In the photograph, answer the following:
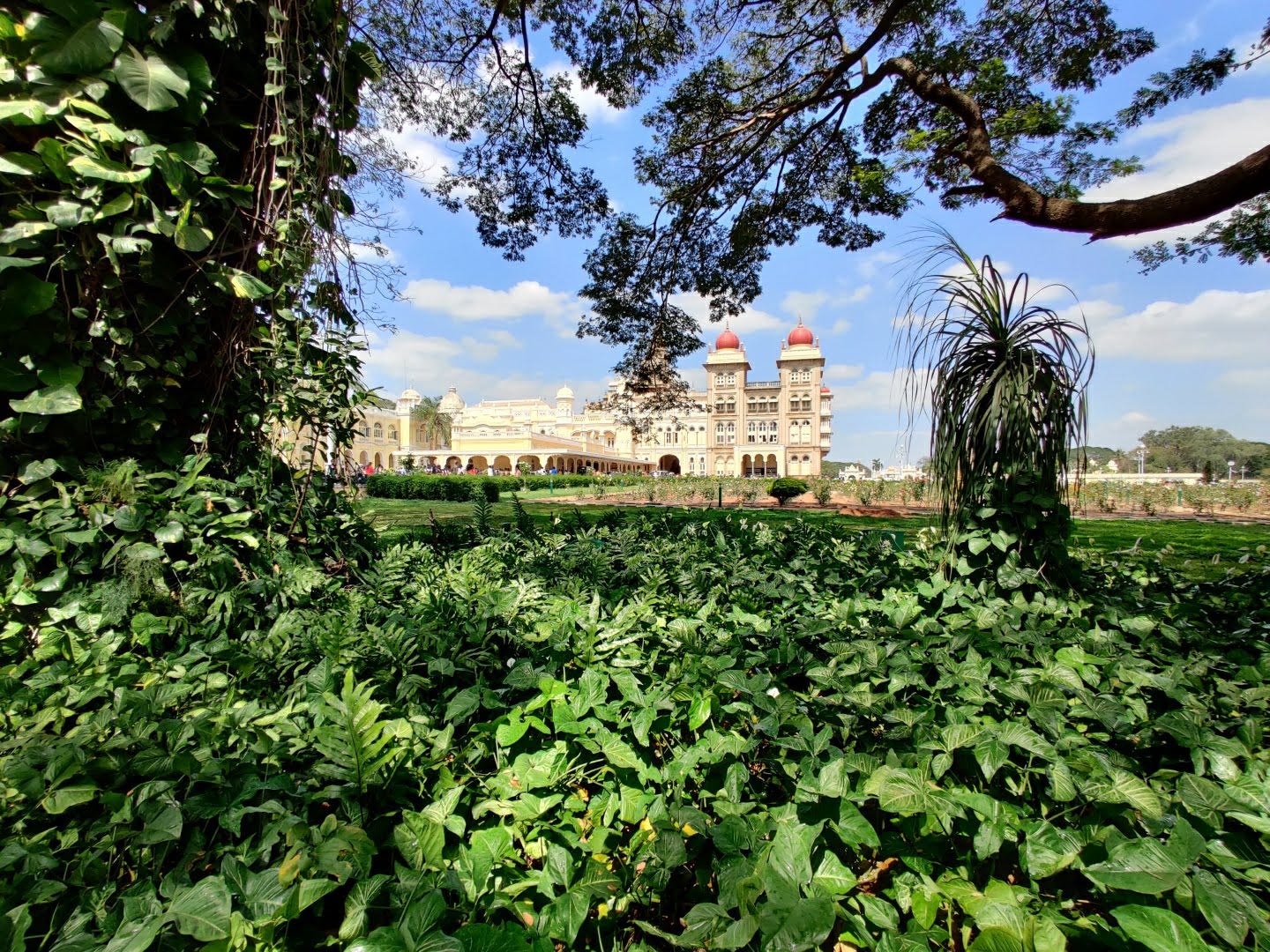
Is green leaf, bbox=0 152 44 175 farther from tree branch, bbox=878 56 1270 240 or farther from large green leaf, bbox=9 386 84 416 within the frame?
tree branch, bbox=878 56 1270 240

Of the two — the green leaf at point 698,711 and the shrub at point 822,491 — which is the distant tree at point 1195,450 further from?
the green leaf at point 698,711

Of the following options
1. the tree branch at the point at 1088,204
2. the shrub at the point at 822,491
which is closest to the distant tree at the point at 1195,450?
the shrub at the point at 822,491

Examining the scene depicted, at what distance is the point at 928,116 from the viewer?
6.09 metres

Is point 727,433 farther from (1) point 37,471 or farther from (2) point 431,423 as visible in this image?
(1) point 37,471

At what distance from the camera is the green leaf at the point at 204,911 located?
2.02 feet

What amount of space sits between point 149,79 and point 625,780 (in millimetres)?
2399

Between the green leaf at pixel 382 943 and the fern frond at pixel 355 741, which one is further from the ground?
the fern frond at pixel 355 741

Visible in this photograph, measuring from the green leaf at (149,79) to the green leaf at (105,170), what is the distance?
21cm

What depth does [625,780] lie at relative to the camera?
3.48ft

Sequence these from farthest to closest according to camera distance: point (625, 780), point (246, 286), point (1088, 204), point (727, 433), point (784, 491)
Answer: point (727, 433) < point (784, 491) < point (1088, 204) < point (246, 286) < point (625, 780)

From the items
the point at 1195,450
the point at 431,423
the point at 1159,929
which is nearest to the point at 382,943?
the point at 1159,929

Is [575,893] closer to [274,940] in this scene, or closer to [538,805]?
[538,805]

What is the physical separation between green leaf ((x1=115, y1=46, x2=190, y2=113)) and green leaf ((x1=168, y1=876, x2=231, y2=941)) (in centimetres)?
211

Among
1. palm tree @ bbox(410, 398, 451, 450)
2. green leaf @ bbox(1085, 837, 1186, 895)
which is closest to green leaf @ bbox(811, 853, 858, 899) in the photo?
green leaf @ bbox(1085, 837, 1186, 895)
